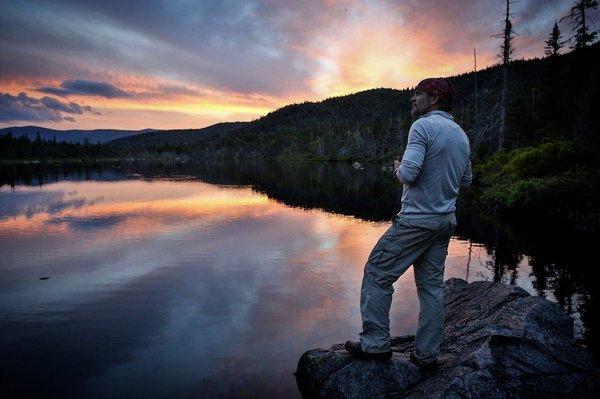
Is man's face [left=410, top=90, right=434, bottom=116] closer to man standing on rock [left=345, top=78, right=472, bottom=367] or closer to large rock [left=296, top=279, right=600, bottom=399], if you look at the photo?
man standing on rock [left=345, top=78, right=472, bottom=367]

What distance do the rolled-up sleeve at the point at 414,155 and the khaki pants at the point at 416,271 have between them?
0.51 meters

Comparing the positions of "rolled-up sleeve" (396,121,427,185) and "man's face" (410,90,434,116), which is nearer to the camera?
"rolled-up sleeve" (396,121,427,185)

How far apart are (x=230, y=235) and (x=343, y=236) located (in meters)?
5.05

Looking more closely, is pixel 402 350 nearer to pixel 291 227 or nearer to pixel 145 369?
pixel 145 369

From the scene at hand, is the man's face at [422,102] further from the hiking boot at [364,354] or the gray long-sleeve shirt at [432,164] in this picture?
the hiking boot at [364,354]

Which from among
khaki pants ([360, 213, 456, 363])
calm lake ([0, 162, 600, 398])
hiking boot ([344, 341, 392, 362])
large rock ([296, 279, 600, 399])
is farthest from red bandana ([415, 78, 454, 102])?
calm lake ([0, 162, 600, 398])

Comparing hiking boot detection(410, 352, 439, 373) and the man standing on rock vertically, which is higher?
the man standing on rock

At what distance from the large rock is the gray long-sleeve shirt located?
1.85m

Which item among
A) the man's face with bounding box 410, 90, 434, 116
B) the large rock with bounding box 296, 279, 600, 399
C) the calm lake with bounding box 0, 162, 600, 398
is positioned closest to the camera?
the large rock with bounding box 296, 279, 600, 399

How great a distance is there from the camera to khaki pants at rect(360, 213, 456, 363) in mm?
4266

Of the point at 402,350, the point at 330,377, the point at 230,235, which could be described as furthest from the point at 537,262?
the point at 230,235

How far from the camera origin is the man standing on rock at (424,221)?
13.6 ft

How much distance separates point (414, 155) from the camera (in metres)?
4.07

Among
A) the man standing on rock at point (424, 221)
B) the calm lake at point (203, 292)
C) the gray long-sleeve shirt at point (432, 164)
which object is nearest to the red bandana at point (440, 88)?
the man standing on rock at point (424, 221)
